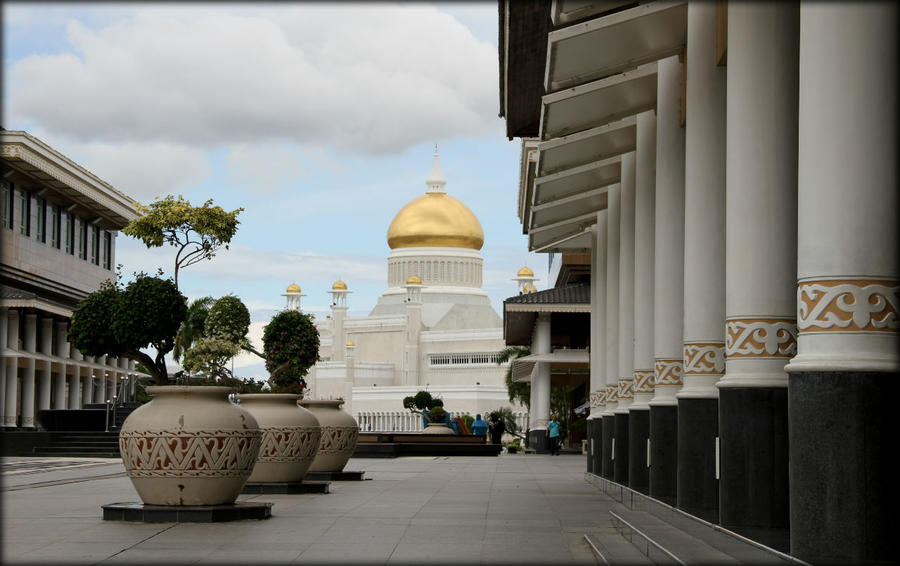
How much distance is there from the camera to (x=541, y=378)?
44.3 metres

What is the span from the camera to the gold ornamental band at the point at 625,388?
19484 mm

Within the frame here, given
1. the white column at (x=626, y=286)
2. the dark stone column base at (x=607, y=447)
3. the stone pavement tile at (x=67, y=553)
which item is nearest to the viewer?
the stone pavement tile at (x=67, y=553)

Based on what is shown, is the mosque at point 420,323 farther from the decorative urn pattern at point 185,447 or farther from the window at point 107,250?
the decorative urn pattern at point 185,447

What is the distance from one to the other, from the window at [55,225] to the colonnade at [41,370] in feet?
11.5

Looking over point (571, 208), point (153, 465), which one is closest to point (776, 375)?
point (153, 465)

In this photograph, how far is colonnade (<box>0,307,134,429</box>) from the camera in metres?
47.4

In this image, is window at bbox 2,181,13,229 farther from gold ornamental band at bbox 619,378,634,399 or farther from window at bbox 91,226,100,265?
gold ornamental band at bbox 619,378,634,399

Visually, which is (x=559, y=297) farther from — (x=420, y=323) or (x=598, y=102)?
(x=420, y=323)

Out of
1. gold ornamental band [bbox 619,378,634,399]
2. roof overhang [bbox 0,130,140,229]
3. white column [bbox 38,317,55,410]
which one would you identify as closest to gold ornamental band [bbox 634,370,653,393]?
gold ornamental band [bbox 619,378,634,399]

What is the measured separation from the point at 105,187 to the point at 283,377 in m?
13.6


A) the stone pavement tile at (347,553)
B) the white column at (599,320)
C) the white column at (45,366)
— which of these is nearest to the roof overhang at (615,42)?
the stone pavement tile at (347,553)

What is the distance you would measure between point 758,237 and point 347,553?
4.10 meters

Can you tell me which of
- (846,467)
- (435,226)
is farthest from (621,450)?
(435,226)

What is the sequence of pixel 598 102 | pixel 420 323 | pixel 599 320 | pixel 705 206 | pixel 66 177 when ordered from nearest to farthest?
pixel 705 206 → pixel 598 102 → pixel 599 320 → pixel 66 177 → pixel 420 323
